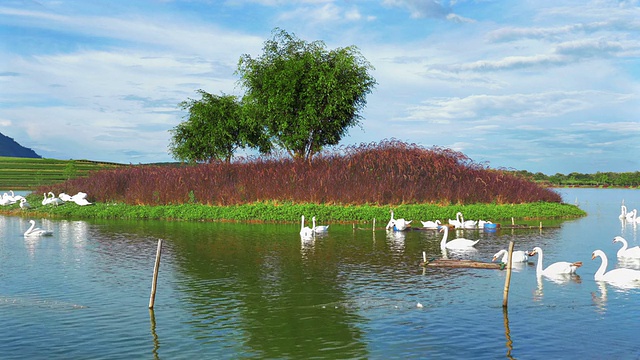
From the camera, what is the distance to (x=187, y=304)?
55.2 feet

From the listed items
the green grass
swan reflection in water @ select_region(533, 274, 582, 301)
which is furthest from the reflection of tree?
the green grass

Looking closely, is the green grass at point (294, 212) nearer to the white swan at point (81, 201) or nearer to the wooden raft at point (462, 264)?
the white swan at point (81, 201)

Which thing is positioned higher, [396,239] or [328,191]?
[328,191]

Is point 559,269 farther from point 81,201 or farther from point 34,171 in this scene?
point 34,171

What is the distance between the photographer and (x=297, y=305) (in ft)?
54.6

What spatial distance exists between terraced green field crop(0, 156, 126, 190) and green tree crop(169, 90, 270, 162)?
54.6ft

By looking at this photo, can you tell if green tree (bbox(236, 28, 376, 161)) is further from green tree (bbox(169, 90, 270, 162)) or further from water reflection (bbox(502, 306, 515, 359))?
water reflection (bbox(502, 306, 515, 359))

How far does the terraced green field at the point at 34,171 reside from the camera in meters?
89.1

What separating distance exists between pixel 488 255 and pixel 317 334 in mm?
13185

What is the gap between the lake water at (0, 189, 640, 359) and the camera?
13.1m

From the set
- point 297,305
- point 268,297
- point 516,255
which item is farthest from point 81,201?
point 516,255

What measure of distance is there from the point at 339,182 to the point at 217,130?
3177 cm

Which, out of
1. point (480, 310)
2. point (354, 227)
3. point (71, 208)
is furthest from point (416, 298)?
point (71, 208)

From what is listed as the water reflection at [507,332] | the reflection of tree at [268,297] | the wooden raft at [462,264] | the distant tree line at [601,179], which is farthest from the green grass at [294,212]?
Answer: the distant tree line at [601,179]
